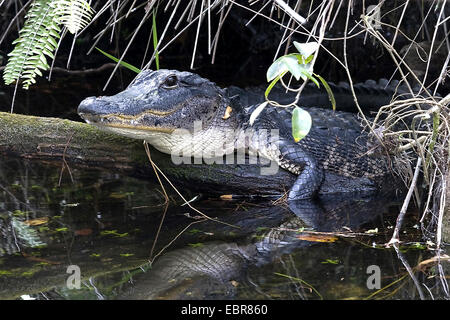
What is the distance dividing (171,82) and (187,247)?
144 cm

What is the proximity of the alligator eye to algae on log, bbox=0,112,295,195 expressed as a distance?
0.45 metres

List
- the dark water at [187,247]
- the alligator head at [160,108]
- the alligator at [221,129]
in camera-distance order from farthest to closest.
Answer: the alligator at [221,129] → the alligator head at [160,108] → the dark water at [187,247]

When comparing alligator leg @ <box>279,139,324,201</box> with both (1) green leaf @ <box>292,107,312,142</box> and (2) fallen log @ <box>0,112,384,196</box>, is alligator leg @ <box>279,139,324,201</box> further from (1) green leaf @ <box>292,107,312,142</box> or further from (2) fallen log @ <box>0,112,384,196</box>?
(1) green leaf @ <box>292,107,312,142</box>

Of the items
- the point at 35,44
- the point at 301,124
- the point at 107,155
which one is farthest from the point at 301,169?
the point at 35,44

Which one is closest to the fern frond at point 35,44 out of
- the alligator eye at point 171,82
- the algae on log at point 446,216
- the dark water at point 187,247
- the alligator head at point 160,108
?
the alligator head at point 160,108

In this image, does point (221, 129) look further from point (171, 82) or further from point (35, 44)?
point (35, 44)

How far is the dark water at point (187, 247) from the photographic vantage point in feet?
10.6

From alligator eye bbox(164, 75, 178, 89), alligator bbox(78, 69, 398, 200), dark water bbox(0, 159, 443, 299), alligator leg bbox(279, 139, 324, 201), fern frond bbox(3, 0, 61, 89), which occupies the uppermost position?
fern frond bbox(3, 0, 61, 89)

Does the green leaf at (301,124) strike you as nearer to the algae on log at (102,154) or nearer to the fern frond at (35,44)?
the fern frond at (35,44)

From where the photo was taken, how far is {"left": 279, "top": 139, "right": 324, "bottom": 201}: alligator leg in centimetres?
477

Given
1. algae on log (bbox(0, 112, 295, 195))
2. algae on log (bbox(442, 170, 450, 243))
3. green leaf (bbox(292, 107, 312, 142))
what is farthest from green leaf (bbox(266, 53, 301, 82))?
algae on log (bbox(0, 112, 295, 195))

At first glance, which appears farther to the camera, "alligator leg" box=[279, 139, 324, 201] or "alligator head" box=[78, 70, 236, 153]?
"alligator leg" box=[279, 139, 324, 201]

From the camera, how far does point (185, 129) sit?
4.76 metres
